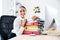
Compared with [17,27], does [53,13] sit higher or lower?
higher

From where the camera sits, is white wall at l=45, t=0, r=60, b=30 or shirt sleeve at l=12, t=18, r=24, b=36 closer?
white wall at l=45, t=0, r=60, b=30

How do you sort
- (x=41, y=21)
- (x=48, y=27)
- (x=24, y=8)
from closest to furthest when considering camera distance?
(x=48, y=27) → (x=41, y=21) → (x=24, y=8)

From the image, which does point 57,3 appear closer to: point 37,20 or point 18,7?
point 37,20

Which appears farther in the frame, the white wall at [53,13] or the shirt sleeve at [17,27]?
the shirt sleeve at [17,27]

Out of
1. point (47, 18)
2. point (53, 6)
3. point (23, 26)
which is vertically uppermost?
point (53, 6)

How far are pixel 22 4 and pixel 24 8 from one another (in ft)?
0.29

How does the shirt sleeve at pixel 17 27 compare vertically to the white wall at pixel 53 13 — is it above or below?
below

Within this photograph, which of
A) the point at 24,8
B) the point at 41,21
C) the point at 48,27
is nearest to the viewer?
the point at 48,27

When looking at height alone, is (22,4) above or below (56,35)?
above

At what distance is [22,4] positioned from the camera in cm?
212

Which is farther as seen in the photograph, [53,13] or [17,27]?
[17,27]

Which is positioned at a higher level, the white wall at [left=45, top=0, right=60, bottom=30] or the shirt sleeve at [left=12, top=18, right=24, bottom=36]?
the white wall at [left=45, top=0, right=60, bottom=30]

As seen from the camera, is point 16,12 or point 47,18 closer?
point 47,18

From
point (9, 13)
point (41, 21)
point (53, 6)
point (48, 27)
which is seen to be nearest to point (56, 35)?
point (48, 27)
